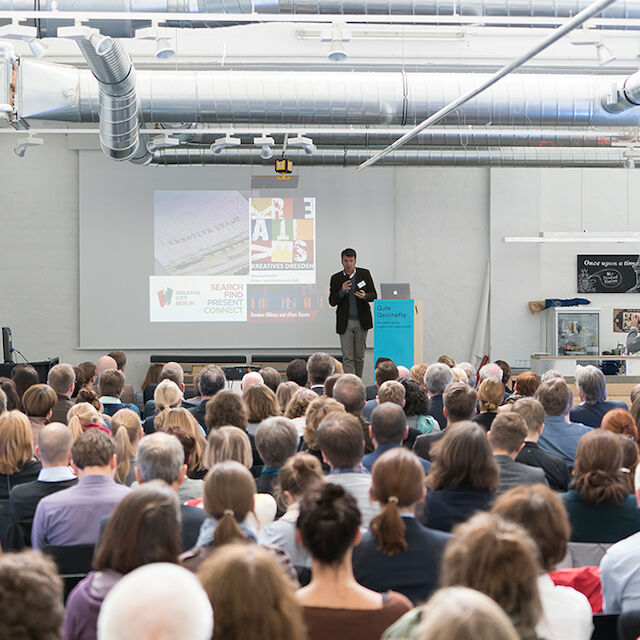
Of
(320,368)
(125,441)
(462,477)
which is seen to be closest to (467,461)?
(462,477)

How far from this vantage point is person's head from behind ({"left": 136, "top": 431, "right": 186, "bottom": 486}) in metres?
3.55

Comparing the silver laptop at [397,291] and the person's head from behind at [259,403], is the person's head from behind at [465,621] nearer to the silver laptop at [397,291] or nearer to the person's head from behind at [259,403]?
the person's head from behind at [259,403]

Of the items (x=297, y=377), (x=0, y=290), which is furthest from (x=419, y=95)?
(x=0, y=290)

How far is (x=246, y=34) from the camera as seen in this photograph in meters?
11.3

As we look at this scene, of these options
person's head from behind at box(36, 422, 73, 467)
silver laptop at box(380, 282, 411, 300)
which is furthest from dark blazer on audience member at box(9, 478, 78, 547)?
silver laptop at box(380, 282, 411, 300)

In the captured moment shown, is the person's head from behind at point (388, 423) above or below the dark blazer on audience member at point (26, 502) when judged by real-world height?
above

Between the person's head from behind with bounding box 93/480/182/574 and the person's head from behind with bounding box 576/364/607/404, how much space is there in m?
4.67

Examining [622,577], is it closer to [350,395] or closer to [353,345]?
[350,395]

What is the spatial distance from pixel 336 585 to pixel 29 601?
957 mm

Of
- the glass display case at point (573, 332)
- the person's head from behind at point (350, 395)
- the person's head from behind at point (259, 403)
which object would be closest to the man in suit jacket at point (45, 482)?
the person's head from behind at point (259, 403)

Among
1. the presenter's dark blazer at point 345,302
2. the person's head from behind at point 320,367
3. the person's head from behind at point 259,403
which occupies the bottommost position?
the person's head from behind at point 259,403

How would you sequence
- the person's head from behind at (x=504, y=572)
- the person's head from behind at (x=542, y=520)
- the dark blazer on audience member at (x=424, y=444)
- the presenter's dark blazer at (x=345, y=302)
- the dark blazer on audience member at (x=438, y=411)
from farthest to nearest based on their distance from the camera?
the presenter's dark blazer at (x=345, y=302), the dark blazer on audience member at (x=438, y=411), the dark blazer on audience member at (x=424, y=444), the person's head from behind at (x=542, y=520), the person's head from behind at (x=504, y=572)

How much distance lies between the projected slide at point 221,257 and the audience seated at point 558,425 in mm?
8179

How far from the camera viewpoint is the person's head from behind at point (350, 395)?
5.86m
